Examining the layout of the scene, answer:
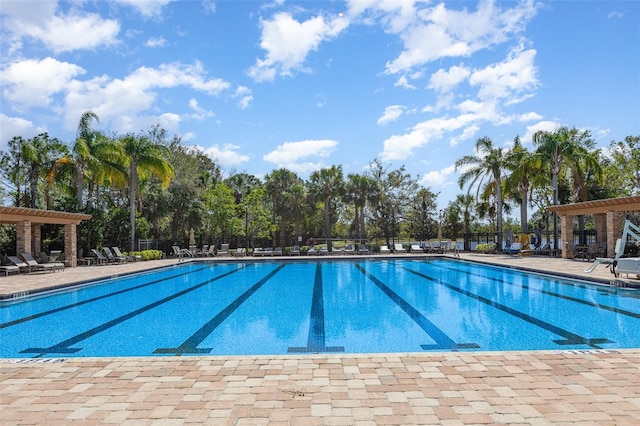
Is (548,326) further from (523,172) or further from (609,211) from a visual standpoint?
(523,172)

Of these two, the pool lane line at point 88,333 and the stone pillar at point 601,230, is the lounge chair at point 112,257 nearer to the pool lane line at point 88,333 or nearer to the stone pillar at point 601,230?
the pool lane line at point 88,333

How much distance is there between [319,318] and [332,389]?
4.51m

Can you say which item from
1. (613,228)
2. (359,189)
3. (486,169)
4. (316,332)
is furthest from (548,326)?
(359,189)

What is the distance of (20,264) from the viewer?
1480 cm

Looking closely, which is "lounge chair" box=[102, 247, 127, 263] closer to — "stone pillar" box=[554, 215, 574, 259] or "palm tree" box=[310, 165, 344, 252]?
"palm tree" box=[310, 165, 344, 252]

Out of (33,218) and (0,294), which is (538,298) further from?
(33,218)

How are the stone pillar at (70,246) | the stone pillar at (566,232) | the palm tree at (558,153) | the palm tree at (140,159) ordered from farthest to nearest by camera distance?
the palm tree at (140,159)
the palm tree at (558,153)
the stone pillar at (566,232)
the stone pillar at (70,246)

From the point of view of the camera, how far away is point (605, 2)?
10.9 metres

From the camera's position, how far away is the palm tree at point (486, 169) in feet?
84.6

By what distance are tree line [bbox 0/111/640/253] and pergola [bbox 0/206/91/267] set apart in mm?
2703

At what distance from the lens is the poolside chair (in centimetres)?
1473

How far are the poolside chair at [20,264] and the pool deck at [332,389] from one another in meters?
12.5

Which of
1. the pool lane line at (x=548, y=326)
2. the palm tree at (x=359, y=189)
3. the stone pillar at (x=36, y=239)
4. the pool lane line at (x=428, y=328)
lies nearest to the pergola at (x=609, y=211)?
the pool lane line at (x=548, y=326)

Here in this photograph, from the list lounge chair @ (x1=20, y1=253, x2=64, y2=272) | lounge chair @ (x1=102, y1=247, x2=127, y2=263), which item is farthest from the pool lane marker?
lounge chair @ (x1=102, y1=247, x2=127, y2=263)
